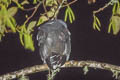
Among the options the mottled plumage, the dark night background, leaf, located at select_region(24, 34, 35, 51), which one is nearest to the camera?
leaf, located at select_region(24, 34, 35, 51)

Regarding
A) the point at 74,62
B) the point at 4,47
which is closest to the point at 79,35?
the point at 4,47

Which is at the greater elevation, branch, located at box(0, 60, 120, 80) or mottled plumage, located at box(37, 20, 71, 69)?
mottled plumage, located at box(37, 20, 71, 69)

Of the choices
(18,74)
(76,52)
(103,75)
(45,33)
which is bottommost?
(103,75)

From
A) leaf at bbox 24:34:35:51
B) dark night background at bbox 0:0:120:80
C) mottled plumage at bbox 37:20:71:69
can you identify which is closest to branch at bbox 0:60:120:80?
mottled plumage at bbox 37:20:71:69

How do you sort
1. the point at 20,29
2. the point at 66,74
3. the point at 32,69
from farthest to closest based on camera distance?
1. the point at 66,74
2. the point at 32,69
3. the point at 20,29

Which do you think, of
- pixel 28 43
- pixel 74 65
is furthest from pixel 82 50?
pixel 28 43

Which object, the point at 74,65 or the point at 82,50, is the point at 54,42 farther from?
the point at 82,50

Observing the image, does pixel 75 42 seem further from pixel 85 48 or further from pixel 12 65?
pixel 12 65

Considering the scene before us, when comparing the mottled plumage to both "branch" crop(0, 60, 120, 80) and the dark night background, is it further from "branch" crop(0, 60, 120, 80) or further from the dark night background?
the dark night background
